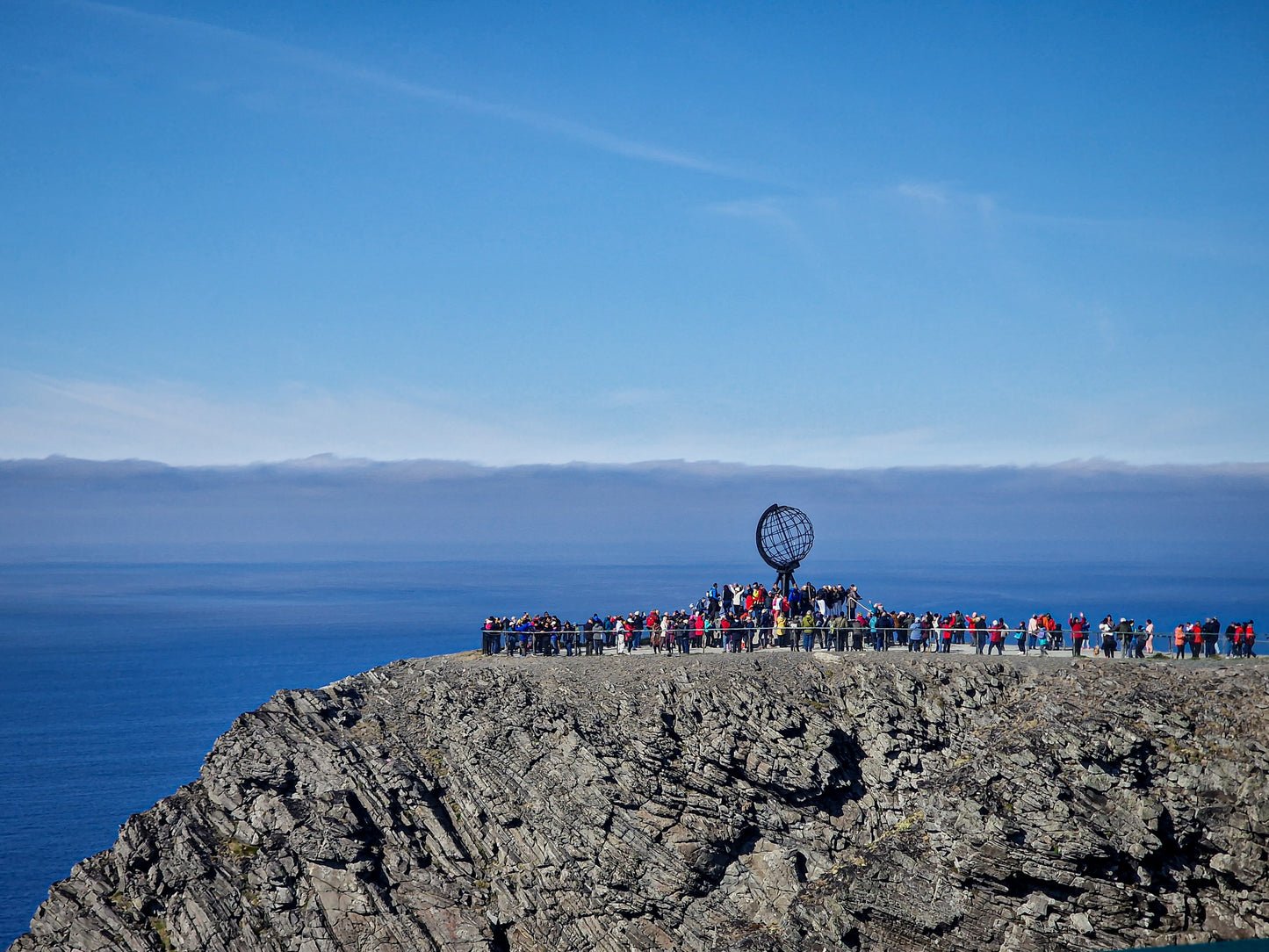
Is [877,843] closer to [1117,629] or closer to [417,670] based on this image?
[1117,629]

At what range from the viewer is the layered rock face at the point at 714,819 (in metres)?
30.5

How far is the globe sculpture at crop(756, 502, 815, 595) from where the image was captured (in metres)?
45.1

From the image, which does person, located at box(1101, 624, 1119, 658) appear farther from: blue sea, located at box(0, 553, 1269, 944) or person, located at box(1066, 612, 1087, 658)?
blue sea, located at box(0, 553, 1269, 944)

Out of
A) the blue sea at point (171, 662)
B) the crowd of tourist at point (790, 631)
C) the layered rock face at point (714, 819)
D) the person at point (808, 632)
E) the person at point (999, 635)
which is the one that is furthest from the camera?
the blue sea at point (171, 662)

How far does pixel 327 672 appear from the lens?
105m

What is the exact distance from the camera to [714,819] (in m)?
33.9

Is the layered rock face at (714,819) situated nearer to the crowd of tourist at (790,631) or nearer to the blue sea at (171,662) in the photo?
the crowd of tourist at (790,631)

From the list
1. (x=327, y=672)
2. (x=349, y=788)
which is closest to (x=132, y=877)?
(x=349, y=788)

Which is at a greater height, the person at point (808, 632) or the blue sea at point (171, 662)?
the person at point (808, 632)

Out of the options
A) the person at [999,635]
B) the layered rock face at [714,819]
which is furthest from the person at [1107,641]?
the person at [999,635]

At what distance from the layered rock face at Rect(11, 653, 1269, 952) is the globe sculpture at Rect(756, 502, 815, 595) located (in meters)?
7.98

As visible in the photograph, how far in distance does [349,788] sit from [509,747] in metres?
5.76

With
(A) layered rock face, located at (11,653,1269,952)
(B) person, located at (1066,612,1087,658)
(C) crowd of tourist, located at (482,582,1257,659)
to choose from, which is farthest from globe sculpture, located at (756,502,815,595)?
(B) person, located at (1066,612,1087,658)

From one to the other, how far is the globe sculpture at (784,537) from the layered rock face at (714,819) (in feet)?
26.2
